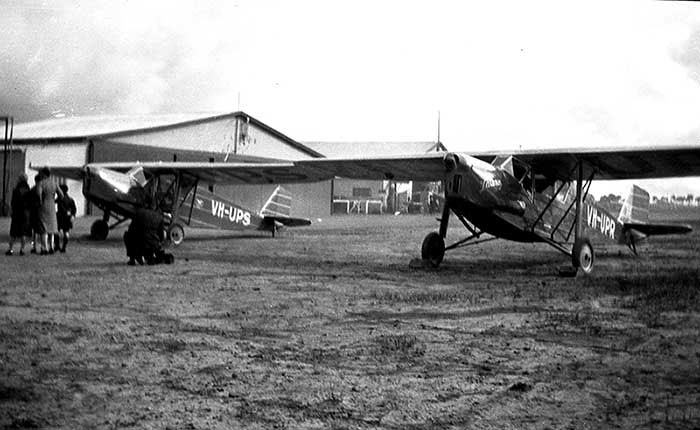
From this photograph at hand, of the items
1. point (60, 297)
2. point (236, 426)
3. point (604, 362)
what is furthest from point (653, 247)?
point (236, 426)

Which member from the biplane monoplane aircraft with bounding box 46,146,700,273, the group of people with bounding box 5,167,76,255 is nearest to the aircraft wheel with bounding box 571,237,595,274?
the biplane monoplane aircraft with bounding box 46,146,700,273

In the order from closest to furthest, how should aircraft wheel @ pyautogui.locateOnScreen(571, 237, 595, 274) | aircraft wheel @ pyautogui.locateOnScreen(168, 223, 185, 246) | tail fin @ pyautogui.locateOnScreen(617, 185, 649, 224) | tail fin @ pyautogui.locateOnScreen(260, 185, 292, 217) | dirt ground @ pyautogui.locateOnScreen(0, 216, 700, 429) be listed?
dirt ground @ pyautogui.locateOnScreen(0, 216, 700, 429) < aircraft wheel @ pyautogui.locateOnScreen(571, 237, 595, 274) < tail fin @ pyautogui.locateOnScreen(617, 185, 649, 224) < aircraft wheel @ pyautogui.locateOnScreen(168, 223, 185, 246) < tail fin @ pyautogui.locateOnScreen(260, 185, 292, 217)

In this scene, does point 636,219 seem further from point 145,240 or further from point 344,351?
point 344,351

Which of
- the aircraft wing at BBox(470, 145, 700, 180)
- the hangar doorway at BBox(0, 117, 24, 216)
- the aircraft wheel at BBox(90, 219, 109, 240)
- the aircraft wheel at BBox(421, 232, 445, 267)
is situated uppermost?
the aircraft wing at BBox(470, 145, 700, 180)

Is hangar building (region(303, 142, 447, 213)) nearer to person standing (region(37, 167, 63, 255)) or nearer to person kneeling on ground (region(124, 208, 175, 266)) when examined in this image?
person standing (region(37, 167, 63, 255))

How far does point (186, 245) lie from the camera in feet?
55.6

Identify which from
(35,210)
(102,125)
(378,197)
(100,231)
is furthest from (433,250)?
(378,197)

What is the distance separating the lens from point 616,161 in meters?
11.2

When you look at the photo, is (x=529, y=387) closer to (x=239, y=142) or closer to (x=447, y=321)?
(x=447, y=321)

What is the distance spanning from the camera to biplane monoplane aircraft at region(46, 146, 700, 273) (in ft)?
34.6

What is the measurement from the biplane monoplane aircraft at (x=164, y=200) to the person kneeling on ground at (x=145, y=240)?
15.6ft

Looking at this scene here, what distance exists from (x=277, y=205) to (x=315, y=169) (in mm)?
8561

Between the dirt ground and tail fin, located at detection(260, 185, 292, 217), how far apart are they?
12453 millimetres

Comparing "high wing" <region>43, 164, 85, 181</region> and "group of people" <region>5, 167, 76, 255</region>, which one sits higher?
"high wing" <region>43, 164, 85, 181</region>
